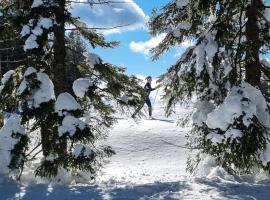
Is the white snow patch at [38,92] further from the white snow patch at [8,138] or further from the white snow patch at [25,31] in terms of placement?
the white snow patch at [25,31]

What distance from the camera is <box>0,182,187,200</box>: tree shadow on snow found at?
779 centimetres

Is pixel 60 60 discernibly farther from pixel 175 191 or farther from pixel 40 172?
pixel 175 191

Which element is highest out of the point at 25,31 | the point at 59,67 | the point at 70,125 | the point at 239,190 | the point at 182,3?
the point at 182,3

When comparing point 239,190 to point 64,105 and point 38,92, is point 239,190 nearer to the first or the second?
point 64,105

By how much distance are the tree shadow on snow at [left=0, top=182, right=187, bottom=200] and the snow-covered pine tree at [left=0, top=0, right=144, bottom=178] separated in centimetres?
131

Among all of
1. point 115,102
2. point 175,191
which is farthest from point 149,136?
point 175,191

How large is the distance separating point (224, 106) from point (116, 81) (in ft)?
14.4

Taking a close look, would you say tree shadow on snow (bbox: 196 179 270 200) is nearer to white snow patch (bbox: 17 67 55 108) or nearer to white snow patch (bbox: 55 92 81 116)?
white snow patch (bbox: 55 92 81 116)

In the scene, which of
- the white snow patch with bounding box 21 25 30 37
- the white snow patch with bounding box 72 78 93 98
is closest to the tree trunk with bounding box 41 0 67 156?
the white snow patch with bounding box 72 78 93 98

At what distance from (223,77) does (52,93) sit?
350cm

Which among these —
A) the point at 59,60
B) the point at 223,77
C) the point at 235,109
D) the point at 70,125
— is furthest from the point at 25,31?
the point at 235,109

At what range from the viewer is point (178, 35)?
1073cm

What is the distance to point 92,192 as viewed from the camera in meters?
8.16

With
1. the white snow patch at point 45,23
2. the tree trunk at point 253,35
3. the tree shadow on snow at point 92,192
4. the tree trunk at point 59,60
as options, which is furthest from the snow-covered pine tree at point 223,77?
the white snow patch at point 45,23
